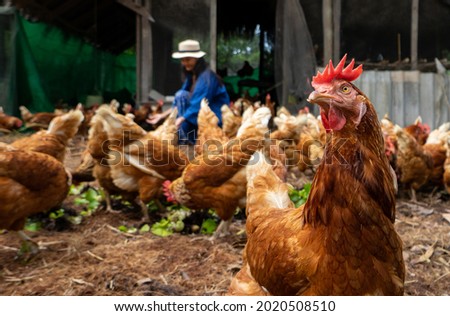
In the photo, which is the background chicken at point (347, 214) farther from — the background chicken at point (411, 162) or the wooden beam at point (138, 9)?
the wooden beam at point (138, 9)

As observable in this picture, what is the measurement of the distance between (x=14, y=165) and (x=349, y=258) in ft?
8.32

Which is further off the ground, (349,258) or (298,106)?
(298,106)

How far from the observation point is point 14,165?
309cm

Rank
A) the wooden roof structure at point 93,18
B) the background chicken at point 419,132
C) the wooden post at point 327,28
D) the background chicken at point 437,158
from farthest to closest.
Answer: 1. the wooden roof structure at point 93,18
2. the wooden post at point 327,28
3. the background chicken at point 419,132
4. the background chicken at point 437,158

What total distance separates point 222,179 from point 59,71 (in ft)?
27.7

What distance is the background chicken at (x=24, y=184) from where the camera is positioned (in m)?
3.03

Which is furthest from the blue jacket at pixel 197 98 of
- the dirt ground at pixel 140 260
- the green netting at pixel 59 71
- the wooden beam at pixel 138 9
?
the green netting at pixel 59 71

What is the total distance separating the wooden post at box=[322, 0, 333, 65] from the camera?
8.62 m

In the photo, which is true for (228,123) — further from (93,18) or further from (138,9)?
(93,18)

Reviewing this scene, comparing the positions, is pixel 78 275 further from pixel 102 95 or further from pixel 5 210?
pixel 102 95

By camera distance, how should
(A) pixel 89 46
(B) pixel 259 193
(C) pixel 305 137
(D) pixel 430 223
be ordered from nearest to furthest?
(B) pixel 259 193, (D) pixel 430 223, (C) pixel 305 137, (A) pixel 89 46

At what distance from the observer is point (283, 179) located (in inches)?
154
